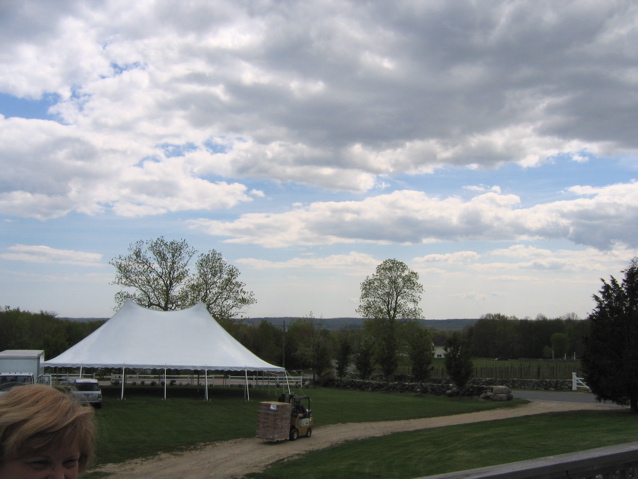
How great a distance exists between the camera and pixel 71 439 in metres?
1.65

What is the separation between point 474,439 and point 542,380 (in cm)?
2478

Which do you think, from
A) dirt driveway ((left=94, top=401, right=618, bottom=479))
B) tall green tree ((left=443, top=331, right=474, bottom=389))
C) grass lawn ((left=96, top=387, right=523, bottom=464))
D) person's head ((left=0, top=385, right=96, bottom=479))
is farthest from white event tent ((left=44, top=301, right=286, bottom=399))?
person's head ((left=0, top=385, right=96, bottom=479))

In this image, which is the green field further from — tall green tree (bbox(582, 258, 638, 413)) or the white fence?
the white fence

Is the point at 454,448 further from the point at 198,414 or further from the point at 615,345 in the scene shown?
the point at 198,414

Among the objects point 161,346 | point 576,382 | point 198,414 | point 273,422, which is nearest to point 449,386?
point 576,382

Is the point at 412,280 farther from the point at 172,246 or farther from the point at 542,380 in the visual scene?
the point at 172,246

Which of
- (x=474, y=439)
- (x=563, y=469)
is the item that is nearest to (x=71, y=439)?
(x=563, y=469)

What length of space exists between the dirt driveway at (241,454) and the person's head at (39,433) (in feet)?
38.1

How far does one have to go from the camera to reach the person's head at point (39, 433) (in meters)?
1.56

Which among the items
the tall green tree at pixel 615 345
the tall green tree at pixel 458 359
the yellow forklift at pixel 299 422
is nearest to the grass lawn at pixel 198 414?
the tall green tree at pixel 458 359

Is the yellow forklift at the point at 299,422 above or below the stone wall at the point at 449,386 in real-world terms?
above

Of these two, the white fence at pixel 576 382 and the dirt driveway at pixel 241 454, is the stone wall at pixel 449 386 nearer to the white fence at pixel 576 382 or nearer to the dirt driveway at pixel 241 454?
the white fence at pixel 576 382

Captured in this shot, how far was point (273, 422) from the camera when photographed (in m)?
16.9

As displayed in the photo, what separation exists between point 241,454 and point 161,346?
15.4 m
